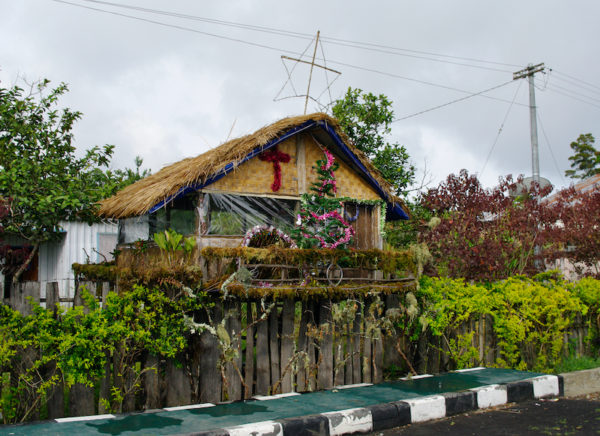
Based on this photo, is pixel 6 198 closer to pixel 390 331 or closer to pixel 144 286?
pixel 144 286

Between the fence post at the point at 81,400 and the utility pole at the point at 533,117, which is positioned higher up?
the utility pole at the point at 533,117

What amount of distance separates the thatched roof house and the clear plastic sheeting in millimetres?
18

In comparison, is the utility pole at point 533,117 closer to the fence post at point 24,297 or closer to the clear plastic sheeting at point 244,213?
the clear plastic sheeting at point 244,213

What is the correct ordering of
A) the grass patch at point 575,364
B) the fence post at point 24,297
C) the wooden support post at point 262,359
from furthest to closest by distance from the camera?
the grass patch at point 575,364 → the wooden support post at point 262,359 → the fence post at point 24,297

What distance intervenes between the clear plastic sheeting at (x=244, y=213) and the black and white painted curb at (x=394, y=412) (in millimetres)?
4399

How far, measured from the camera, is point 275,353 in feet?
20.8

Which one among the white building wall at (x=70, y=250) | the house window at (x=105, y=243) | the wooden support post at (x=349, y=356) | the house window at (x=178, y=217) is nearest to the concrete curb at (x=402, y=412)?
the wooden support post at (x=349, y=356)

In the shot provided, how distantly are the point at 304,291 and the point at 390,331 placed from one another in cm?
140

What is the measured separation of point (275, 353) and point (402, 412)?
5.43 feet

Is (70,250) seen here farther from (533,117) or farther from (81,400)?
(533,117)

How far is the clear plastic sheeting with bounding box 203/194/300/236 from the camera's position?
32.5ft

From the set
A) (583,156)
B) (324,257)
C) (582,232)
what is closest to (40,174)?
(324,257)

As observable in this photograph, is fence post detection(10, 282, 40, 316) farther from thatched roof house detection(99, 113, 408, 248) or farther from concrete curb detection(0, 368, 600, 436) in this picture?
thatched roof house detection(99, 113, 408, 248)

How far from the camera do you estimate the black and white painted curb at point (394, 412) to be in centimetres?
462
